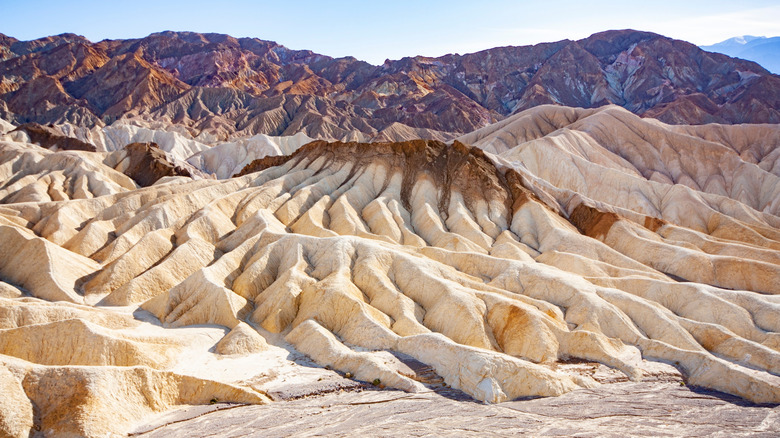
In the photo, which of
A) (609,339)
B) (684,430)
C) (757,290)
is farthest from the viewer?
(757,290)

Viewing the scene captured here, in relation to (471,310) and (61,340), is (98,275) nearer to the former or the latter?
(61,340)

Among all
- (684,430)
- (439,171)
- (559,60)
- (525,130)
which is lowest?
(684,430)

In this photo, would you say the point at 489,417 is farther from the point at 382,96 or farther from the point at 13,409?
the point at 382,96

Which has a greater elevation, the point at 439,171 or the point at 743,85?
the point at 743,85

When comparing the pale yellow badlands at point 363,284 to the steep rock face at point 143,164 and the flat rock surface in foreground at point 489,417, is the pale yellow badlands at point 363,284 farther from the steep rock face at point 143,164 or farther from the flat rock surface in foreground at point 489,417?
the steep rock face at point 143,164

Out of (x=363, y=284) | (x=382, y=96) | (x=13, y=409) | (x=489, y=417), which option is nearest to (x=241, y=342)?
(x=363, y=284)

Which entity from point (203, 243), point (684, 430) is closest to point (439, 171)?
point (203, 243)

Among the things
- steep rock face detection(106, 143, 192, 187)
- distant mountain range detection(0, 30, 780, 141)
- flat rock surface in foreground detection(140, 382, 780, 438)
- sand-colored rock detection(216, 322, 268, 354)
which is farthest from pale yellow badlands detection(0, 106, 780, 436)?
distant mountain range detection(0, 30, 780, 141)

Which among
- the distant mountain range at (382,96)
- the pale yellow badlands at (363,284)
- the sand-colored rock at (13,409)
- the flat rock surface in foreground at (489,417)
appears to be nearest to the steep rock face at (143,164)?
the pale yellow badlands at (363,284)
